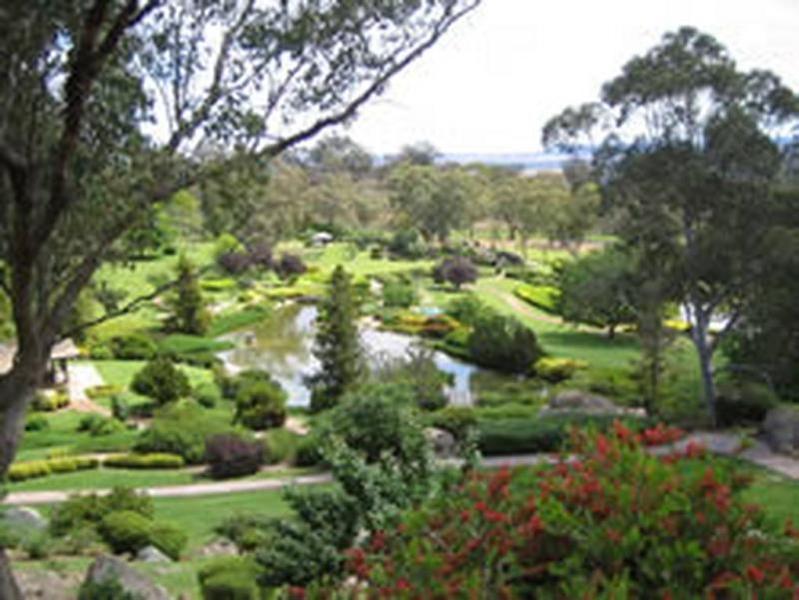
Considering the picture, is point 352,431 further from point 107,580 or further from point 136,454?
point 136,454

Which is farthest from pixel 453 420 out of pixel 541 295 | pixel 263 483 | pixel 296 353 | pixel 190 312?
pixel 541 295

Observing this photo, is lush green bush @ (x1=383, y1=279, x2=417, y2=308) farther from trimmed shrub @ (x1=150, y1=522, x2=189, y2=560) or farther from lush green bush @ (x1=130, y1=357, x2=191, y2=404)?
trimmed shrub @ (x1=150, y1=522, x2=189, y2=560)

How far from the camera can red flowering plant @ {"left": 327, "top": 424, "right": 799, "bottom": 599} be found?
3.43 metres

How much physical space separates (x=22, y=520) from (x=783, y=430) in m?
15.4

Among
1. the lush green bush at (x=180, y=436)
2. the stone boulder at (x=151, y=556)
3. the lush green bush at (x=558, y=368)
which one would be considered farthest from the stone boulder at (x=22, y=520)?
the lush green bush at (x=558, y=368)

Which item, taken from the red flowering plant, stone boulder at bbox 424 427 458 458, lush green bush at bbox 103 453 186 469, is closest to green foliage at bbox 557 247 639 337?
stone boulder at bbox 424 427 458 458

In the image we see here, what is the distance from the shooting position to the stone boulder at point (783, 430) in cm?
1894

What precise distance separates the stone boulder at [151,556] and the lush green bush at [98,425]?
39.0ft

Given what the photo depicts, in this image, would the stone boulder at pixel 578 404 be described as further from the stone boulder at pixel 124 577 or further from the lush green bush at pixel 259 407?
the stone boulder at pixel 124 577

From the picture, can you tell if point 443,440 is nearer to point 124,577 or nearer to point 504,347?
point 504,347

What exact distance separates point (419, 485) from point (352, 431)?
4634 millimetres

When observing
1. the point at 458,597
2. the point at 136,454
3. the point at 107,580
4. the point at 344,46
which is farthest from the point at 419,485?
the point at 136,454

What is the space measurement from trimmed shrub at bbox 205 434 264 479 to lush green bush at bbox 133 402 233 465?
1430mm

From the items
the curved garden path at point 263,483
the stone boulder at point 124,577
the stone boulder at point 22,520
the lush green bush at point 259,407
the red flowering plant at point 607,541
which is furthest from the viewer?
the lush green bush at point 259,407
